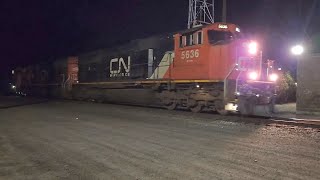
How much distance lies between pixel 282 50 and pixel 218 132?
2234 cm

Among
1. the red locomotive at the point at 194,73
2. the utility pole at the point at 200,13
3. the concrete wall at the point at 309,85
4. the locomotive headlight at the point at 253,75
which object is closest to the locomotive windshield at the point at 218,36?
the red locomotive at the point at 194,73

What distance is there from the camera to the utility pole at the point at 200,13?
2712cm

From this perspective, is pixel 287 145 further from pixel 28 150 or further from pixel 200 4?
pixel 200 4

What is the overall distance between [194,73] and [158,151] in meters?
8.80

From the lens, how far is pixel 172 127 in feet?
38.3

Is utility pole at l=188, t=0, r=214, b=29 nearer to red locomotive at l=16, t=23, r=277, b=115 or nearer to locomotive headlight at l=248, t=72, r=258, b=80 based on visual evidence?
red locomotive at l=16, t=23, r=277, b=115

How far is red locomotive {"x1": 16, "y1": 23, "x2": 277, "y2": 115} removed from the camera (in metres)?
15.1

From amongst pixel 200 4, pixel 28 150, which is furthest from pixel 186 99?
pixel 200 4

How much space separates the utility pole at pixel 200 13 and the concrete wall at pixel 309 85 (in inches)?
399

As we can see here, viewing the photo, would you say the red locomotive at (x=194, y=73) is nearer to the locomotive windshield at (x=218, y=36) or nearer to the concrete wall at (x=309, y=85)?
the locomotive windshield at (x=218, y=36)

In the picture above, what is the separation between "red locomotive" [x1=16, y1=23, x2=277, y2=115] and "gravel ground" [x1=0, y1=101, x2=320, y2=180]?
273cm

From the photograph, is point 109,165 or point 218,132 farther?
point 218,132

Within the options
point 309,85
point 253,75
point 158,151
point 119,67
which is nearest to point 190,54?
point 253,75

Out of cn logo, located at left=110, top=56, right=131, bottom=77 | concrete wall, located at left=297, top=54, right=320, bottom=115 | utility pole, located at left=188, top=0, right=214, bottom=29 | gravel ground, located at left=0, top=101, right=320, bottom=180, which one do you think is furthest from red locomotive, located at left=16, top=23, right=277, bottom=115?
utility pole, located at left=188, top=0, right=214, bottom=29
